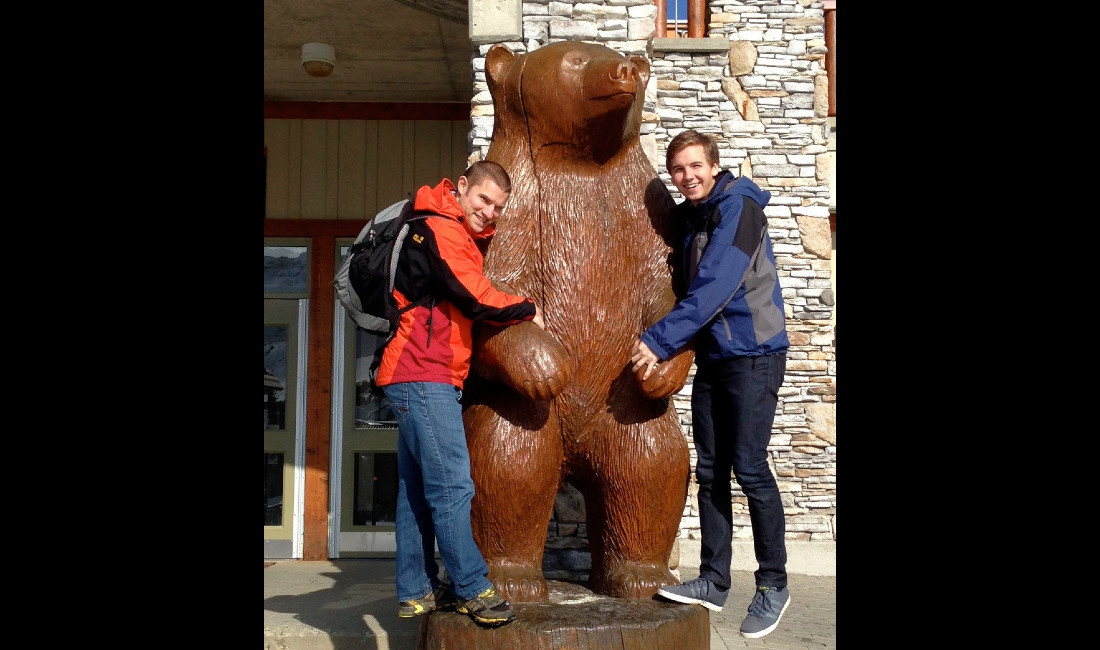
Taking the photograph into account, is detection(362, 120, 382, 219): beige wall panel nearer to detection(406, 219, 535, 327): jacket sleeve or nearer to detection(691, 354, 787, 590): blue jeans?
detection(406, 219, 535, 327): jacket sleeve

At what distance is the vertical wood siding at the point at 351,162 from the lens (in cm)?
589

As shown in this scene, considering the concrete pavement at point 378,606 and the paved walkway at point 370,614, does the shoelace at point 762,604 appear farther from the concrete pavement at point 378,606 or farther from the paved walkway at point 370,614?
the paved walkway at point 370,614

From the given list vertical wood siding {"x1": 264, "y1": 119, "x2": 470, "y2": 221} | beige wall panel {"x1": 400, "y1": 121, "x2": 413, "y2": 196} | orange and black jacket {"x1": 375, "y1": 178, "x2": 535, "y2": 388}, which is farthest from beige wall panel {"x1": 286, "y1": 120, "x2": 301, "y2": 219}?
orange and black jacket {"x1": 375, "y1": 178, "x2": 535, "y2": 388}

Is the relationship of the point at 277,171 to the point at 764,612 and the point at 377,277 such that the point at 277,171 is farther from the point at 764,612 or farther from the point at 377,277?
the point at 764,612

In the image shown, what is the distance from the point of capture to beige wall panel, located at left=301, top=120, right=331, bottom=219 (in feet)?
19.3

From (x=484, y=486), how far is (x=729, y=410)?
72cm

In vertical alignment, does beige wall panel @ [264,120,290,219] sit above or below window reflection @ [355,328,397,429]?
above

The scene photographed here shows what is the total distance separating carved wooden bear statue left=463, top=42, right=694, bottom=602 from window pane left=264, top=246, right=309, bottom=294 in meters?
3.49

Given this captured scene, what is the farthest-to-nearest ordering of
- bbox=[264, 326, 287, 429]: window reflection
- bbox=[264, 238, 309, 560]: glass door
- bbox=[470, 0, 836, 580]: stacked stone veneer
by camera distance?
1. bbox=[264, 326, 287, 429]: window reflection
2. bbox=[264, 238, 309, 560]: glass door
3. bbox=[470, 0, 836, 580]: stacked stone veneer

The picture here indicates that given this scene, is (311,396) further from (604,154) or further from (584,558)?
(604,154)

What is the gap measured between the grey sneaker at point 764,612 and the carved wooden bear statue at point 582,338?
0.26 m

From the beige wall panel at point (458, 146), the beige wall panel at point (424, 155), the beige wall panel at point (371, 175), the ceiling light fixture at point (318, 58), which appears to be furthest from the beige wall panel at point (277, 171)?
the beige wall panel at point (458, 146)

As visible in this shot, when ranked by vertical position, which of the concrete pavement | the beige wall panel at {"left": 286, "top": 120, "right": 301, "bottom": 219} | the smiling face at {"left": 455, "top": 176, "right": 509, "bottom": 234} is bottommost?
the concrete pavement

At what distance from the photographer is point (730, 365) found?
240 centimetres
